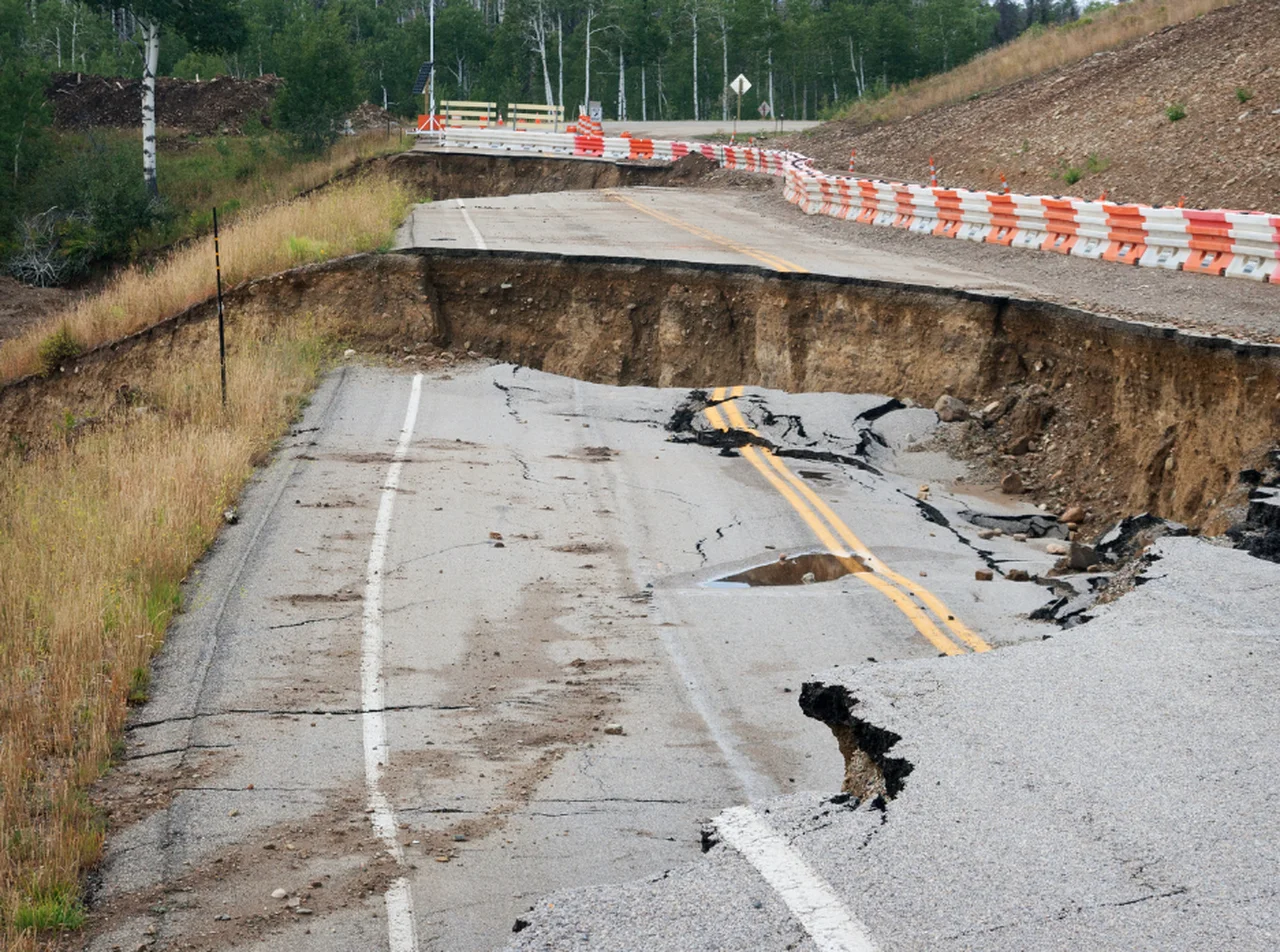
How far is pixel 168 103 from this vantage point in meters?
63.7

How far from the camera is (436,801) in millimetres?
6484

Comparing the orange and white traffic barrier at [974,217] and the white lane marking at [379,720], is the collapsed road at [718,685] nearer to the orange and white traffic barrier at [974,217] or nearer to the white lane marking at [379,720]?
the white lane marking at [379,720]

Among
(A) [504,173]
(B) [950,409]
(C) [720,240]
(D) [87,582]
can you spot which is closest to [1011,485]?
(B) [950,409]

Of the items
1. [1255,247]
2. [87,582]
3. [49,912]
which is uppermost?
[1255,247]

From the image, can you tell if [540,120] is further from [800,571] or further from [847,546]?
[800,571]

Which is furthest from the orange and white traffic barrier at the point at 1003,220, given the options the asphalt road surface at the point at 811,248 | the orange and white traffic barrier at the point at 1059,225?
the orange and white traffic barrier at the point at 1059,225

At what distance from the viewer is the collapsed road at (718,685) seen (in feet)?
16.2

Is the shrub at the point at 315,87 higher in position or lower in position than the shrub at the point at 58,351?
higher

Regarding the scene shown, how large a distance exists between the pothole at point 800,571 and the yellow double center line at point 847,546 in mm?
74

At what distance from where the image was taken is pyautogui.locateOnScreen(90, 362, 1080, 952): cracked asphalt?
5668 millimetres

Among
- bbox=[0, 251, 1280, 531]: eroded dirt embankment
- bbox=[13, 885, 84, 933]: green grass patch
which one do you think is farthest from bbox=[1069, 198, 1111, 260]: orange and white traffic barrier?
bbox=[13, 885, 84, 933]: green grass patch

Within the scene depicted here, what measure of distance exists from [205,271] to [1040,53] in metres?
30.3

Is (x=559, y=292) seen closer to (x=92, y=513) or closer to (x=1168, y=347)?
(x=1168, y=347)

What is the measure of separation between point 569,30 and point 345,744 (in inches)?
3702
